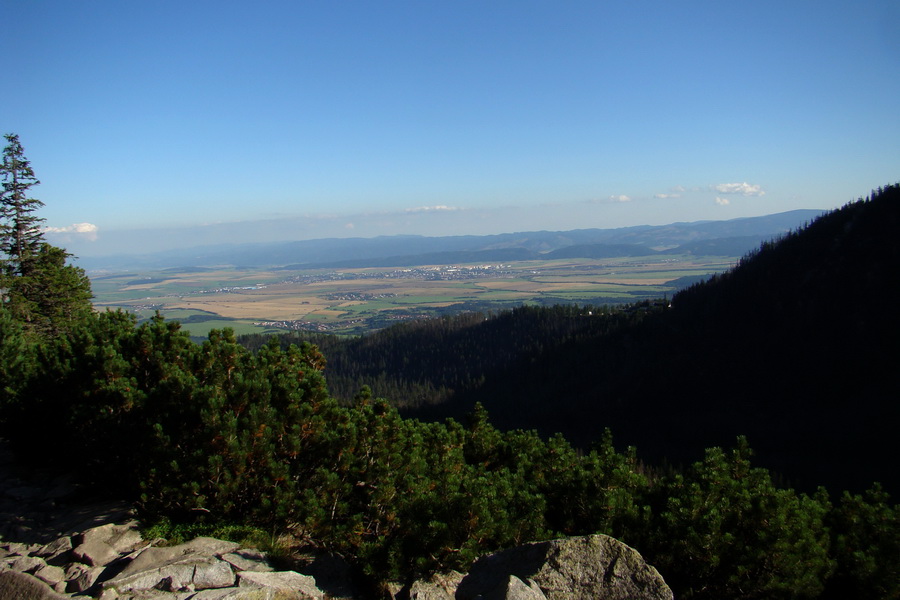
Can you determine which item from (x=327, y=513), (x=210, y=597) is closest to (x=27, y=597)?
(x=210, y=597)

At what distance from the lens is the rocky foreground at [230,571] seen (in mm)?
9539

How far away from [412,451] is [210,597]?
4.99 meters

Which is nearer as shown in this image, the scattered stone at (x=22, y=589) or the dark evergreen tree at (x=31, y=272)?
the scattered stone at (x=22, y=589)

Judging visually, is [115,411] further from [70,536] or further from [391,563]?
[391,563]

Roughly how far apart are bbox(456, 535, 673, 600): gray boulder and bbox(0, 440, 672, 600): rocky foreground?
0.02 metres

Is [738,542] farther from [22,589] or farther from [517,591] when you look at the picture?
[22,589]

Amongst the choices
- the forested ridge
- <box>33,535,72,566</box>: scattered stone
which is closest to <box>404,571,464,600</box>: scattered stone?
<box>33,535,72,566</box>: scattered stone

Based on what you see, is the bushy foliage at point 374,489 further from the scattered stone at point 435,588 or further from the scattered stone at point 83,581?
the scattered stone at point 83,581

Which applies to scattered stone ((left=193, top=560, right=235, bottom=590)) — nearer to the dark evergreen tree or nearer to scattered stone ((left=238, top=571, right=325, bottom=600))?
scattered stone ((left=238, top=571, right=325, bottom=600))

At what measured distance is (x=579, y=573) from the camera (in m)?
9.75

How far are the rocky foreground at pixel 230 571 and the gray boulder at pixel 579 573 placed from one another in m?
0.02

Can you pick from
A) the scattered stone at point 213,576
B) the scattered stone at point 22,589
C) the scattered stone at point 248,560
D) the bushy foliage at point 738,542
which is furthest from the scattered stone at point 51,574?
the bushy foliage at point 738,542

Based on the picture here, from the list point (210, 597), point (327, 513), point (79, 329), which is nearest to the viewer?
point (210, 597)

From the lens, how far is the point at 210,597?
9711 mm
